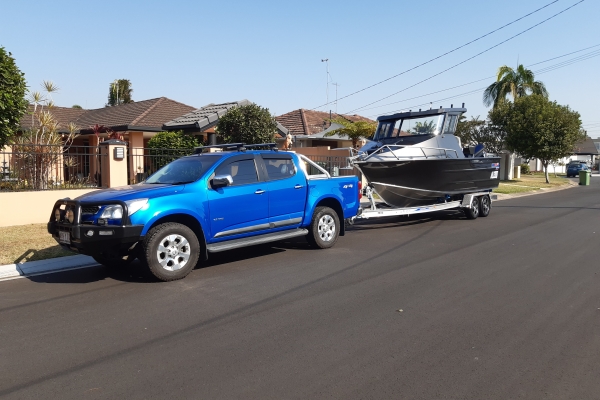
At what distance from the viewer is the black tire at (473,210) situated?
14438 millimetres

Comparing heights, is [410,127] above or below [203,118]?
below

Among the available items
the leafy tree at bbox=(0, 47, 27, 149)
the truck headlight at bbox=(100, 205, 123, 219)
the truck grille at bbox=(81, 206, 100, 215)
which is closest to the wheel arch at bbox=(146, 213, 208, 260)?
the truck headlight at bbox=(100, 205, 123, 219)

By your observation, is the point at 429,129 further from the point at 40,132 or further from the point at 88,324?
the point at 40,132

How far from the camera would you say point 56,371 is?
440 cm

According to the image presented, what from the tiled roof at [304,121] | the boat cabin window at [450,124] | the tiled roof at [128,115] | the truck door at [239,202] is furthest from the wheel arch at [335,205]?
the tiled roof at [304,121]

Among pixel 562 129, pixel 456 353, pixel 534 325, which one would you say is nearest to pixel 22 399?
pixel 456 353

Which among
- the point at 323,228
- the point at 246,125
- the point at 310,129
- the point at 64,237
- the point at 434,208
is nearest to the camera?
the point at 64,237

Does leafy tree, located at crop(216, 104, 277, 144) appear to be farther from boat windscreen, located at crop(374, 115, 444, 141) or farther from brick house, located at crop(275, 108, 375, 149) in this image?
brick house, located at crop(275, 108, 375, 149)

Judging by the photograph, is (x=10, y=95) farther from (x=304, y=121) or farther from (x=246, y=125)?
(x=304, y=121)

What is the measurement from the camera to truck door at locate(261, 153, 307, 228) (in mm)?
8812

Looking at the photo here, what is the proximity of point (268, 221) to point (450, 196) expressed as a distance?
7.35m

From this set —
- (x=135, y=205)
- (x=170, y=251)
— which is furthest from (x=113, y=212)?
(x=170, y=251)

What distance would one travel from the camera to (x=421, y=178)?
1292 cm

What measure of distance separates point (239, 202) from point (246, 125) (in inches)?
442
